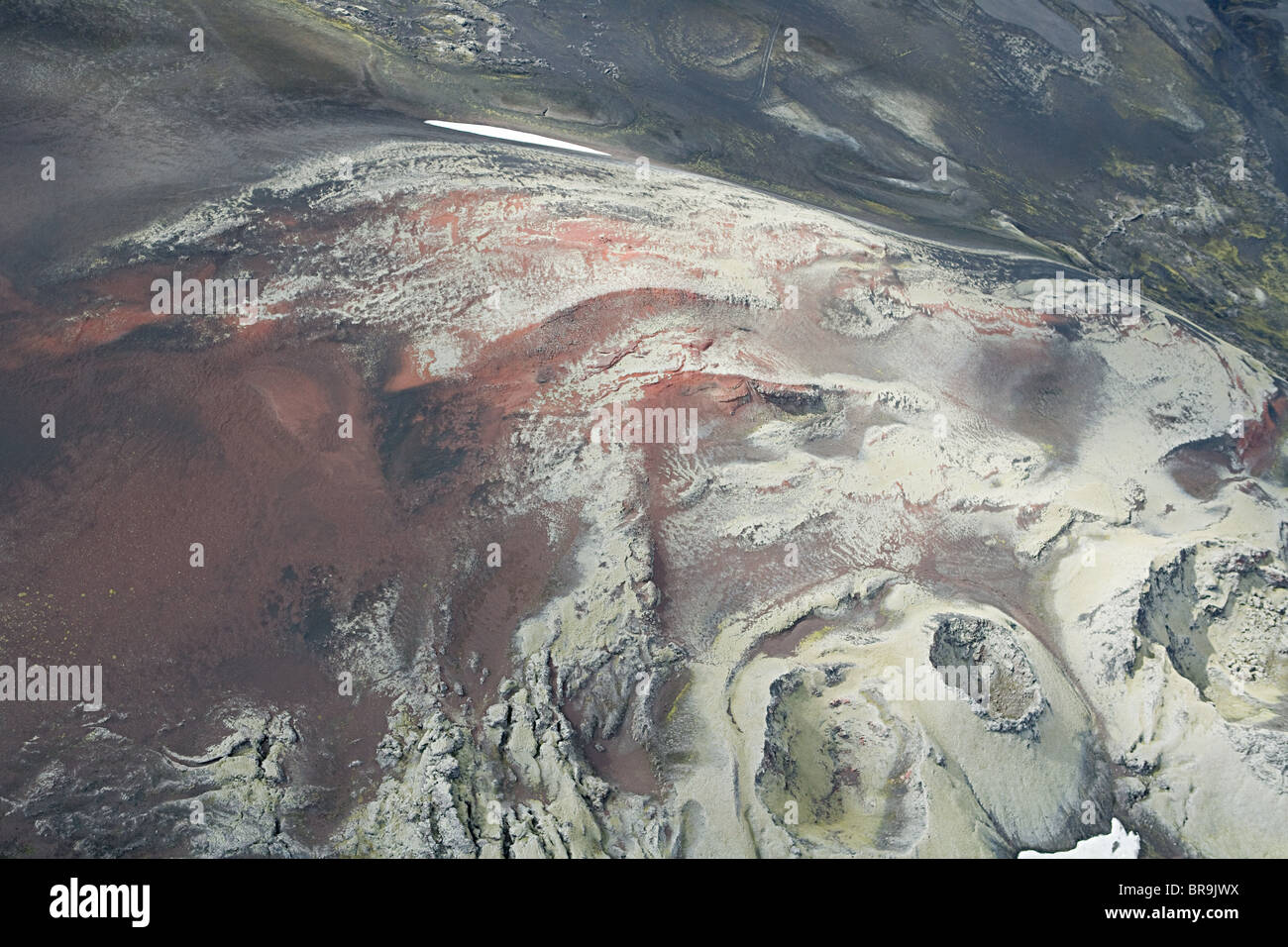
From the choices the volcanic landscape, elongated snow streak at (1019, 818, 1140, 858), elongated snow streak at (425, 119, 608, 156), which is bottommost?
elongated snow streak at (1019, 818, 1140, 858)

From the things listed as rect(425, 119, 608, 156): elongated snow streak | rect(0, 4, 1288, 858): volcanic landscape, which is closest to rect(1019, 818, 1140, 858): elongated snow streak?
rect(0, 4, 1288, 858): volcanic landscape

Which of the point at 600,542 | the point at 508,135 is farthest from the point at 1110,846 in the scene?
the point at 508,135

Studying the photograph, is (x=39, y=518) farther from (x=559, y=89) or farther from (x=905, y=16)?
(x=905, y=16)

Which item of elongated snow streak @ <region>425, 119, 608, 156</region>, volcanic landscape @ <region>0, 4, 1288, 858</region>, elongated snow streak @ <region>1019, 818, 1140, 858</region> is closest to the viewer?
volcanic landscape @ <region>0, 4, 1288, 858</region>

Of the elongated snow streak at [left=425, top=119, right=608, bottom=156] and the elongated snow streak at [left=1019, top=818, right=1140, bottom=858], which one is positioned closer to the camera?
the elongated snow streak at [left=1019, top=818, right=1140, bottom=858]

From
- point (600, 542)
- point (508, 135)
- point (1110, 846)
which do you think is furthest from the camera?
point (508, 135)

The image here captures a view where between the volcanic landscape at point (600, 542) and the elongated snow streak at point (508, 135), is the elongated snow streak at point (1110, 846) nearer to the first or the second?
the volcanic landscape at point (600, 542)

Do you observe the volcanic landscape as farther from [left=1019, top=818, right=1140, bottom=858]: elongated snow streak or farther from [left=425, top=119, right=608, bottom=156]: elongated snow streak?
[left=425, top=119, right=608, bottom=156]: elongated snow streak

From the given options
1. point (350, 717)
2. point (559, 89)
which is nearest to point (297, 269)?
point (350, 717)

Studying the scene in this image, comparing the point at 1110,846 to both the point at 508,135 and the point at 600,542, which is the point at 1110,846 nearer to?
the point at 600,542
